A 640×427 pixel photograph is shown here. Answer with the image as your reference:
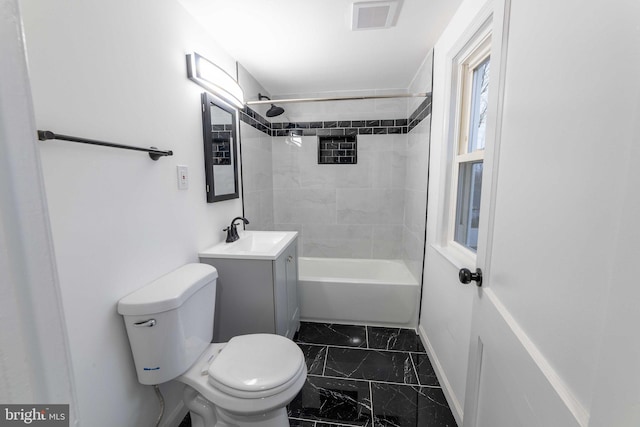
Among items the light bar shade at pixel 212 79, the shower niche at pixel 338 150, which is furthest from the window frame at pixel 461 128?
the light bar shade at pixel 212 79

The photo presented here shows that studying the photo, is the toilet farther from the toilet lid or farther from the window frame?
the window frame

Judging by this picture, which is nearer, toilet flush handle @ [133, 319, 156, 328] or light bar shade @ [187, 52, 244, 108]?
toilet flush handle @ [133, 319, 156, 328]

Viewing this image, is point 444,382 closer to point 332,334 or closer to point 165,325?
point 332,334

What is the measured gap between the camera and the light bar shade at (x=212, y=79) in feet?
4.80

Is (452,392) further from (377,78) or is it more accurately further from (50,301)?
(377,78)

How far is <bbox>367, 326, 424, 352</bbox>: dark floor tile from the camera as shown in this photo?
2059 millimetres

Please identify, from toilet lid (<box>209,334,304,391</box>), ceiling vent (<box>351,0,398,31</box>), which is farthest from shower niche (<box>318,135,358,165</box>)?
toilet lid (<box>209,334,304,391</box>)

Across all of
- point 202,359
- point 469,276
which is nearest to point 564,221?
point 469,276

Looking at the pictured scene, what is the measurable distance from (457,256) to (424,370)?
88 cm

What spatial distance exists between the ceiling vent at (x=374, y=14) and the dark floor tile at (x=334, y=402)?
7.42 feet

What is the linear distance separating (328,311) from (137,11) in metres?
2.34

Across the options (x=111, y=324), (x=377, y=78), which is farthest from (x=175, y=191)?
(x=377, y=78)

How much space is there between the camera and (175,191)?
1.37m

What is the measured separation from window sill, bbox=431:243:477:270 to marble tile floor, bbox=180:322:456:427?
0.85 m
